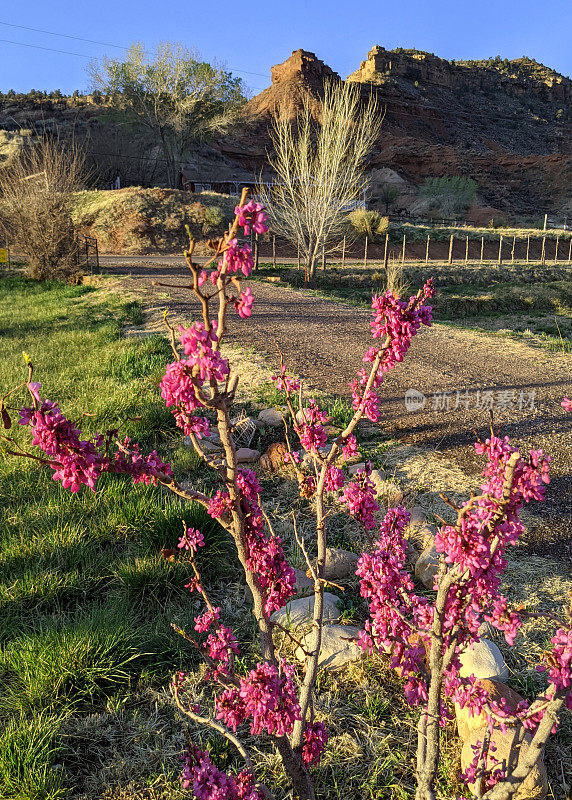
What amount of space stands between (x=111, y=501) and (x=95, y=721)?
1741 millimetres

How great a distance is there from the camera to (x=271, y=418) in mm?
5219

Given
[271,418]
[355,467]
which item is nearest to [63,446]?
[355,467]

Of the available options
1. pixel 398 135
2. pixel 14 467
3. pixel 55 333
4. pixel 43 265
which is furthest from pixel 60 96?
pixel 14 467

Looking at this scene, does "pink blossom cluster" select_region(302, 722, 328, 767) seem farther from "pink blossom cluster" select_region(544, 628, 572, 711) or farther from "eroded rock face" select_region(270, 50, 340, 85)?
"eroded rock face" select_region(270, 50, 340, 85)

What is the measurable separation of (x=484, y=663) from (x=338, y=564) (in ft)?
3.42

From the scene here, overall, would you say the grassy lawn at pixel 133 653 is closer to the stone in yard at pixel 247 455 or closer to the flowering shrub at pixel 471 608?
the stone in yard at pixel 247 455

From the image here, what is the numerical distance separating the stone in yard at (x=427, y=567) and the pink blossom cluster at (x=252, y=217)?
2443 millimetres

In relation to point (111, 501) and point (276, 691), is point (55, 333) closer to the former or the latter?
point (111, 501)

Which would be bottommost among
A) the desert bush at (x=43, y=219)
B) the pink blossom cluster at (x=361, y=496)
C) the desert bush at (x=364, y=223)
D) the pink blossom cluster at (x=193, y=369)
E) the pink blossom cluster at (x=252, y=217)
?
the pink blossom cluster at (x=361, y=496)

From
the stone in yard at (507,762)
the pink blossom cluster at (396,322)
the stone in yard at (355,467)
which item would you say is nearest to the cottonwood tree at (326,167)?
the stone in yard at (355,467)

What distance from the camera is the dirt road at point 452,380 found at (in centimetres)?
476

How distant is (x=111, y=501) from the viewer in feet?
12.7

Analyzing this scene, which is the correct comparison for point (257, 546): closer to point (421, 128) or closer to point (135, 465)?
point (135, 465)

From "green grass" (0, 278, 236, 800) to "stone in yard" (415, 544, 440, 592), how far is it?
1.12 metres
